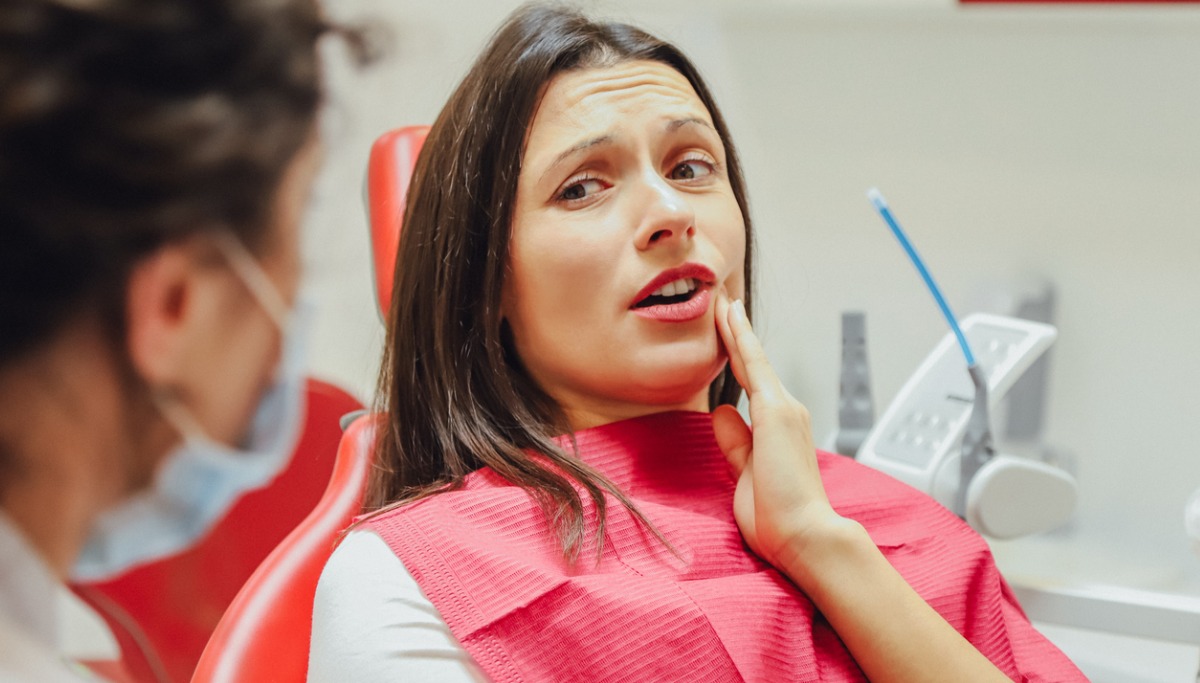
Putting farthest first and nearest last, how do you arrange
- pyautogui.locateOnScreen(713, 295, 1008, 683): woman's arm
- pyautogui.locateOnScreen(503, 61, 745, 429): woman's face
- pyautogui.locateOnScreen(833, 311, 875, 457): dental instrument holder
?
pyautogui.locateOnScreen(833, 311, 875, 457): dental instrument holder → pyautogui.locateOnScreen(503, 61, 745, 429): woman's face → pyautogui.locateOnScreen(713, 295, 1008, 683): woman's arm

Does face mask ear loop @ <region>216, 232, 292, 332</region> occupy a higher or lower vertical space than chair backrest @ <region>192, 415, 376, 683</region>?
higher

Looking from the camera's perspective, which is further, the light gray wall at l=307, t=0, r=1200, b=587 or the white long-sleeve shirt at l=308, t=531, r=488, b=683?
the light gray wall at l=307, t=0, r=1200, b=587

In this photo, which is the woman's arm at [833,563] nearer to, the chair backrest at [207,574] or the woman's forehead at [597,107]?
the woman's forehead at [597,107]

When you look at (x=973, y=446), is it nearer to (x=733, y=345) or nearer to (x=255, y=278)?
(x=733, y=345)

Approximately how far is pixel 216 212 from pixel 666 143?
0.81 metres

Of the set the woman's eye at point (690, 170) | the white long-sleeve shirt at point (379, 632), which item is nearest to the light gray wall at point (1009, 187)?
the woman's eye at point (690, 170)

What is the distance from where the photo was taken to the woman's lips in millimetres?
1055

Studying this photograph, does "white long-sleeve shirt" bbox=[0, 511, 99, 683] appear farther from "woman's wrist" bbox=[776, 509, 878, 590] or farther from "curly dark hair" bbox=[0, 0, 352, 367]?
"woman's wrist" bbox=[776, 509, 878, 590]

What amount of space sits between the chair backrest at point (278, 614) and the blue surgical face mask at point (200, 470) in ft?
1.75

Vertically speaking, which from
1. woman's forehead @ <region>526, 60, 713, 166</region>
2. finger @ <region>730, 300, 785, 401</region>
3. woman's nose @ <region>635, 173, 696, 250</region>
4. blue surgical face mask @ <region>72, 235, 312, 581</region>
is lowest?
finger @ <region>730, 300, 785, 401</region>

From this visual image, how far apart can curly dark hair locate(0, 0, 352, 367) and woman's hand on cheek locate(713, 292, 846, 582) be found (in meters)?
0.73

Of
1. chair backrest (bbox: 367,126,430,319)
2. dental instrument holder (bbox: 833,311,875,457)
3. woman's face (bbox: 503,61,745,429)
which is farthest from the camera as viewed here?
dental instrument holder (bbox: 833,311,875,457)

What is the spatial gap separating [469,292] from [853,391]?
735 mm

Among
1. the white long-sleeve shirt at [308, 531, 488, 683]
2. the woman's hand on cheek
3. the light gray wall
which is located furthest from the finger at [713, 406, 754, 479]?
the light gray wall
